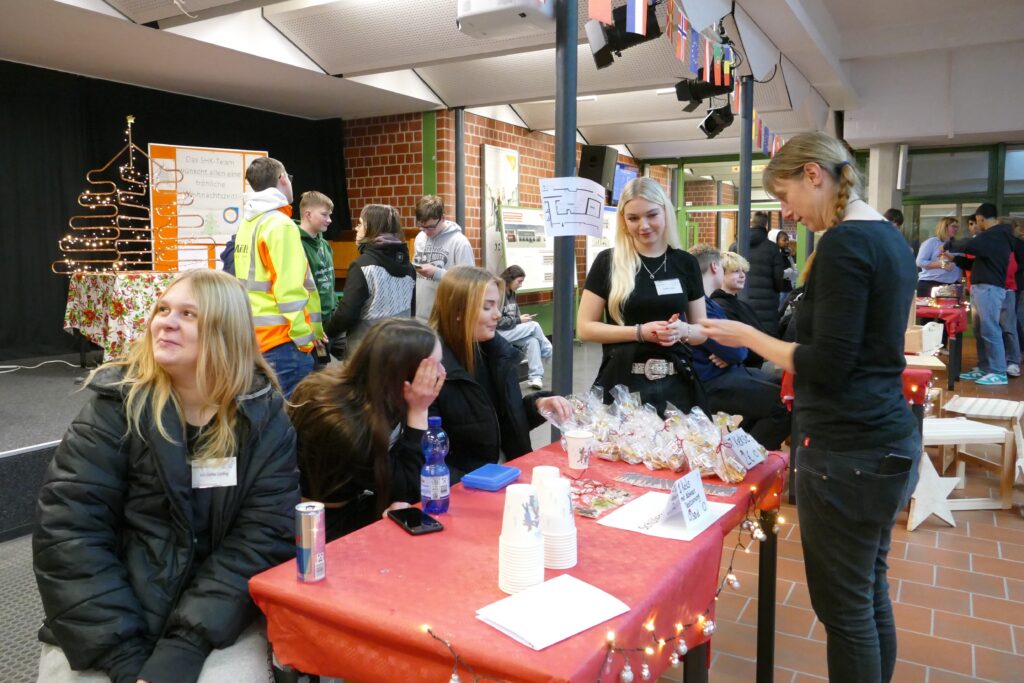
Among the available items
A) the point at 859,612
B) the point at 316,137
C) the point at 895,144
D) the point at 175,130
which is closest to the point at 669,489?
the point at 859,612

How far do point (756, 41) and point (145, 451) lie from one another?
18.7ft

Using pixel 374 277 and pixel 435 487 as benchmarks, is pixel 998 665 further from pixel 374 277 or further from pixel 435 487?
pixel 374 277

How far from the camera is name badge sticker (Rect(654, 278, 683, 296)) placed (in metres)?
2.58

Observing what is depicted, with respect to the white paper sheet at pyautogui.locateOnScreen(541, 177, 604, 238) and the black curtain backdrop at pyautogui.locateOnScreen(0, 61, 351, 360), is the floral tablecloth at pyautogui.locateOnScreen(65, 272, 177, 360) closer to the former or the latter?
the black curtain backdrop at pyautogui.locateOnScreen(0, 61, 351, 360)

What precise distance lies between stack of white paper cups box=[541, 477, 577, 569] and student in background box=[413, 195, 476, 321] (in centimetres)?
376

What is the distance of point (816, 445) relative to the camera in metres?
1.69

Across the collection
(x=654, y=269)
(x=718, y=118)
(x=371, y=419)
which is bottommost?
(x=371, y=419)

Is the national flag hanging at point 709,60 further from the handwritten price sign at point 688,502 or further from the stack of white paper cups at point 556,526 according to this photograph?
the stack of white paper cups at point 556,526

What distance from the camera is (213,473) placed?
5.20 feet

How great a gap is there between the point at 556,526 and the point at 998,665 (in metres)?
1.83

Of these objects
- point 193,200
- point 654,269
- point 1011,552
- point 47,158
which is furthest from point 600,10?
point 47,158

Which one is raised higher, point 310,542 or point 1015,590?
point 310,542

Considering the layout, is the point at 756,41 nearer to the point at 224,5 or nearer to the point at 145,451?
the point at 224,5

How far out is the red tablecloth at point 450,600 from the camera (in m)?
1.13
